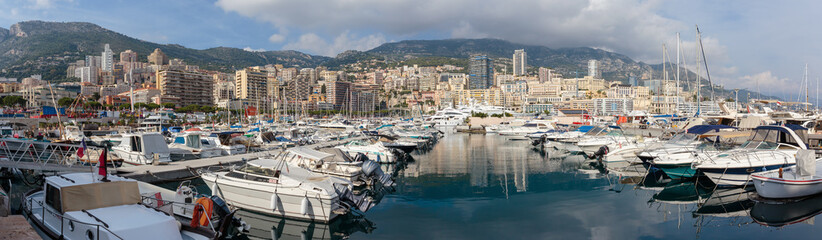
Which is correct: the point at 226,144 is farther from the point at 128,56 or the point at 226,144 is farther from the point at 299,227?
the point at 128,56

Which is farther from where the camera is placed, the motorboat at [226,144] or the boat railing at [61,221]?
the motorboat at [226,144]

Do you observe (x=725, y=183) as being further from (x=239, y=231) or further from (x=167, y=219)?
(x=167, y=219)

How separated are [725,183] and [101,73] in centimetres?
19095

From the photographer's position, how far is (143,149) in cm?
1983

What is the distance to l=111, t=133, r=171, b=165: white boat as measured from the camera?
19.8 m

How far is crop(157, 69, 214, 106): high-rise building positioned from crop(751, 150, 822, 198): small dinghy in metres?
122

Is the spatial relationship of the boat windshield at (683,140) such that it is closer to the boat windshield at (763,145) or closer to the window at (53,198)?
the boat windshield at (763,145)

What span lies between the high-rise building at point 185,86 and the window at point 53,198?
11583 cm

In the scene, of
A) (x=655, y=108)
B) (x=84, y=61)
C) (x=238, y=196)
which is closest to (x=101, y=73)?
(x=84, y=61)

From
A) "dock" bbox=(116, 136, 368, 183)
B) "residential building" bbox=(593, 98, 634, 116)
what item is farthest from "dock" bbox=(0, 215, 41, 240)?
"residential building" bbox=(593, 98, 634, 116)

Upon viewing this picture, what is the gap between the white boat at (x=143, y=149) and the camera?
19.8 meters

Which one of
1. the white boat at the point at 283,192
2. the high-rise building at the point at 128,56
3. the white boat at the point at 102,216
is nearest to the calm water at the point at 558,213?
the white boat at the point at 283,192

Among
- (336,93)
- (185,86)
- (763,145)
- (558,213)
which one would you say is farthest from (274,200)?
(336,93)

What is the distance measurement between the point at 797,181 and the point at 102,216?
60.0 ft
